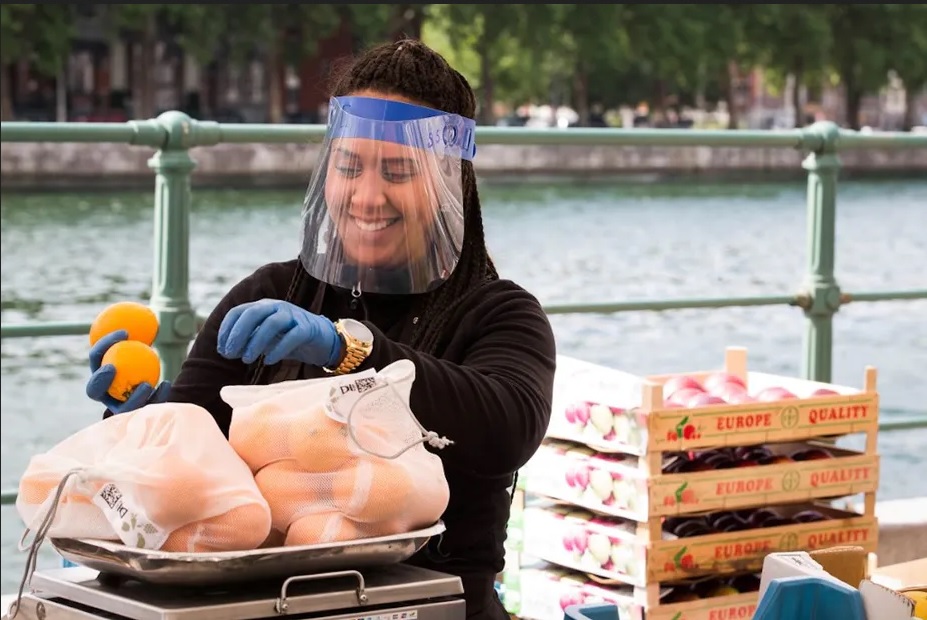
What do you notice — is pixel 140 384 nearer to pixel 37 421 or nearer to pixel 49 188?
pixel 37 421

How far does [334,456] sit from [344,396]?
0.06 meters

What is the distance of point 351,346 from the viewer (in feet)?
5.50

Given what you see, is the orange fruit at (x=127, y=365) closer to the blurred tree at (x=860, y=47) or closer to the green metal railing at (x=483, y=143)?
the green metal railing at (x=483, y=143)

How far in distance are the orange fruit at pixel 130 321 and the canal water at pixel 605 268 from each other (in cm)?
635

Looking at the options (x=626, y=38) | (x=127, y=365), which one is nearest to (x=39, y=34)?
(x=626, y=38)

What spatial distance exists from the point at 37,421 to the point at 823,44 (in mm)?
43777

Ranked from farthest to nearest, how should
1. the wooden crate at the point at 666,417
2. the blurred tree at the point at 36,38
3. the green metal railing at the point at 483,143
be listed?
the blurred tree at the point at 36,38
the green metal railing at the point at 483,143
the wooden crate at the point at 666,417

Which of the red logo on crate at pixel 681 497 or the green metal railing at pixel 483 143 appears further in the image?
the green metal railing at pixel 483 143

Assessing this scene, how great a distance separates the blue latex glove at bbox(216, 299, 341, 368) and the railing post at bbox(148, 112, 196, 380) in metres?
2.00

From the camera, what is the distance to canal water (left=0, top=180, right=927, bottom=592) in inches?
649

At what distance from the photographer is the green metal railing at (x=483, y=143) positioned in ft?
11.6

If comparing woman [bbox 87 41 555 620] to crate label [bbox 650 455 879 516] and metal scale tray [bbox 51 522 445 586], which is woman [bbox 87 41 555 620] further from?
crate label [bbox 650 455 879 516]

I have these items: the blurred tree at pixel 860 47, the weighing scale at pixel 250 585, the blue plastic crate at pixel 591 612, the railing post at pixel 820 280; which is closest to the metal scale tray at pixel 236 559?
the weighing scale at pixel 250 585

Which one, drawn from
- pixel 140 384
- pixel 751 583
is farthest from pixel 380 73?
pixel 751 583
